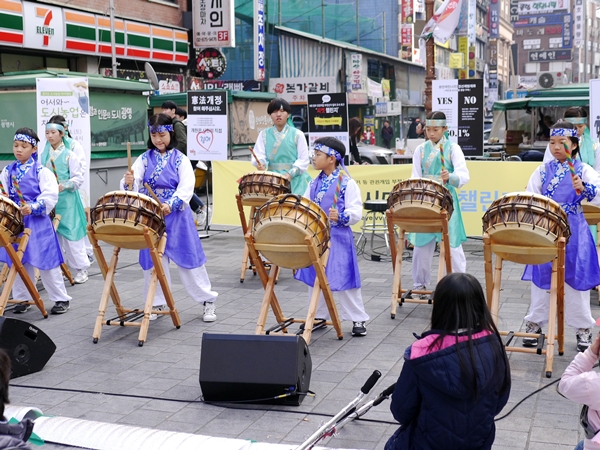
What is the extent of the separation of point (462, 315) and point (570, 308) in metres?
3.23

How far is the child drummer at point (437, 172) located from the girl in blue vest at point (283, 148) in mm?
1618

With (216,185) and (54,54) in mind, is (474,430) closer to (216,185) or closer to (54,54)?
(216,185)

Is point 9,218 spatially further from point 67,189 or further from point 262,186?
point 262,186

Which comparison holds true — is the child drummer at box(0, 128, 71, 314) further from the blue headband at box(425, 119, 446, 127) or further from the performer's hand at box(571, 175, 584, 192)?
the performer's hand at box(571, 175, 584, 192)

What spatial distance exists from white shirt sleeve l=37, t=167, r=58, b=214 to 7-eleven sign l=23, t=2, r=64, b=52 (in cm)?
1005

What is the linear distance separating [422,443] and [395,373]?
96.2 inches

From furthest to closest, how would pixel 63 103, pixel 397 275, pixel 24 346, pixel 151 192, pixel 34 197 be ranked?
pixel 63 103
pixel 397 275
pixel 34 197
pixel 151 192
pixel 24 346

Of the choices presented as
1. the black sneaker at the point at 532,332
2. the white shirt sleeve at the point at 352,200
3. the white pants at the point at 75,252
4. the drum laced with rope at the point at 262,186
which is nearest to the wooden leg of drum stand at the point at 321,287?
the white shirt sleeve at the point at 352,200

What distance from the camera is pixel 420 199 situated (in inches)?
260

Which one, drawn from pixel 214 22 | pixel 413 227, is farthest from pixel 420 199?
pixel 214 22

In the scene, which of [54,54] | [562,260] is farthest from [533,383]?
[54,54]

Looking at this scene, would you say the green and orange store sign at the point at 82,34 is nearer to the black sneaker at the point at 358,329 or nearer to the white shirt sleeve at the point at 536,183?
the black sneaker at the point at 358,329

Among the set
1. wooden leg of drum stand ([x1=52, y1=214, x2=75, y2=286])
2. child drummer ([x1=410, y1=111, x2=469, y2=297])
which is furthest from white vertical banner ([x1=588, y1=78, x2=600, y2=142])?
wooden leg of drum stand ([x1=52, y1=214, x2=75, y2=286])

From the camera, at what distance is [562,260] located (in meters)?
5.33
